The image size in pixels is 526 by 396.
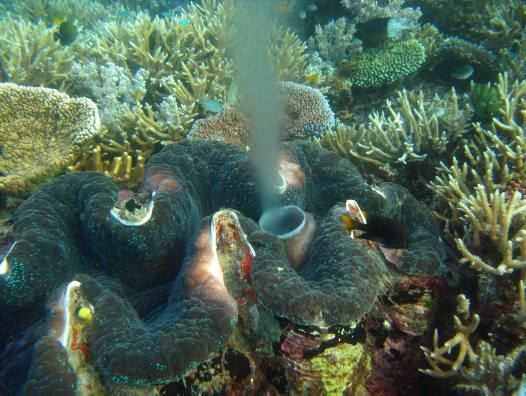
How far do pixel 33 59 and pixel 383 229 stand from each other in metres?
5.28

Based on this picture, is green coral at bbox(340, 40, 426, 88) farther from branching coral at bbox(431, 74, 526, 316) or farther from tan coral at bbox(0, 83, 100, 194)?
tan coral at bbox(0, 83, 100, 194)

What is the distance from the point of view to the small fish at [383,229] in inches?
71.3

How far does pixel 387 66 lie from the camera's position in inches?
202

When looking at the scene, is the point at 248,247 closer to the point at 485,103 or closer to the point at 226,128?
the point at 226,128

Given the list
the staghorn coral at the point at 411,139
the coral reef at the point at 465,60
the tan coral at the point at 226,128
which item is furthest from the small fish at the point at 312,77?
the coral reef at the point at 465,60

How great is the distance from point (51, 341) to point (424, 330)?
6.95ft

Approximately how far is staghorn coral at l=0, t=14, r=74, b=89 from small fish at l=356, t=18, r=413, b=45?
4.54 m

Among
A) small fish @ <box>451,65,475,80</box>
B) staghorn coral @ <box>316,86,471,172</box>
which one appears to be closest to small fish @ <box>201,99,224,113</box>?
staghorn coral @ <box>316,86,471,172</box>

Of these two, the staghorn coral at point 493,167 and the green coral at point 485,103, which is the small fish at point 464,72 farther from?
the staghorn coral at point 493,167

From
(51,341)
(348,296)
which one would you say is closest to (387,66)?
(348,296)

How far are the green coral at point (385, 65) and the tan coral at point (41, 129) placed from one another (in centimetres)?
394

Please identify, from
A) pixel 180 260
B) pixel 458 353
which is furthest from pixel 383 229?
pixel 180 260

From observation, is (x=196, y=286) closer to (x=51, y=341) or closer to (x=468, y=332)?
(x=51, y=341)

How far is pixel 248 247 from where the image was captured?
72.8 inches
